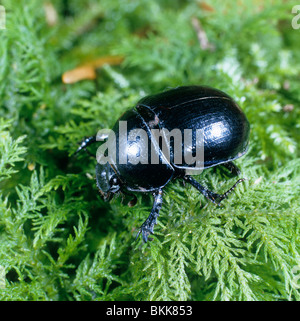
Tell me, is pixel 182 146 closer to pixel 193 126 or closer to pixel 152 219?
pixel 193 126

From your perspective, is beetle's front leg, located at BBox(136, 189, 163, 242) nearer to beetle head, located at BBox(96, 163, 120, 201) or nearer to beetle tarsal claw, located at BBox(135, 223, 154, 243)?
beetle tarsal claw, located at BBox(135, 223, 154, 243)

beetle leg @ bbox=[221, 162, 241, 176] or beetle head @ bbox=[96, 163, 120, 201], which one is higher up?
beetle leg @ bbox=[221, 162, 241, 176]

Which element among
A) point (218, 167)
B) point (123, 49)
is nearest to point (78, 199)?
point (218, 167)

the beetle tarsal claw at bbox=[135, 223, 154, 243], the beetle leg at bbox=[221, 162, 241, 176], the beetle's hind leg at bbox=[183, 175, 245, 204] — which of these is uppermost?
the beetle leg at bbox=[221, 162, 241, 176]

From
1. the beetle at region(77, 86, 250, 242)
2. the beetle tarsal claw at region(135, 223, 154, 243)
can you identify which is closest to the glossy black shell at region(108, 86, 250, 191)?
the beetle at region(77, 86, 250, 242)

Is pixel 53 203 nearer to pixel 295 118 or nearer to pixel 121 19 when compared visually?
pixel 295 118

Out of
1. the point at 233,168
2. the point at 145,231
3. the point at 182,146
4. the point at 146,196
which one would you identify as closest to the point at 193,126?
the point at 182,146
